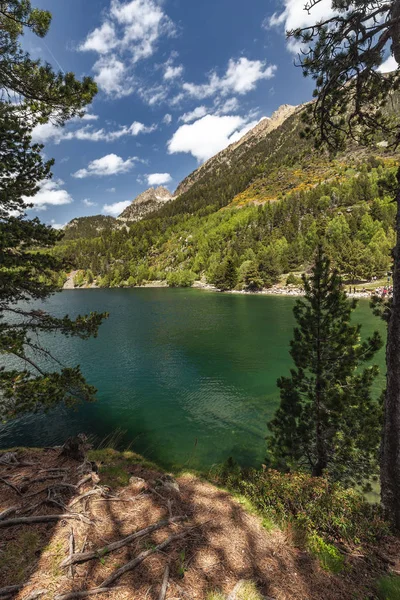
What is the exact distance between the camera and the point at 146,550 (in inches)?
170

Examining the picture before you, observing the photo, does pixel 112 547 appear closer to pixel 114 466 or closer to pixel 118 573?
pixel 118 573

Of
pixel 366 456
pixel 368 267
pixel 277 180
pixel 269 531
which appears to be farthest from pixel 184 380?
pixel 277 180

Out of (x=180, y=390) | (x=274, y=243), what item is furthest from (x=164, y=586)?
(x=274, y=243)

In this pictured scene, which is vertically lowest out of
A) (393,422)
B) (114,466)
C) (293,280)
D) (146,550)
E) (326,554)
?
(114,466)

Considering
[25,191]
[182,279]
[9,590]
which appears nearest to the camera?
[9,590]

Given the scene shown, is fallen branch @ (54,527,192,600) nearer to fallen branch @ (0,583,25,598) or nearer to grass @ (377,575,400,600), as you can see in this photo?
fallen branch @ (0,583,25,598)

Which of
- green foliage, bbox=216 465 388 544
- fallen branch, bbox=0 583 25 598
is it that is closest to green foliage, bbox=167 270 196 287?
green foliage, bbox=216 465 388 544

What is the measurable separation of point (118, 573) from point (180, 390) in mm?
20583

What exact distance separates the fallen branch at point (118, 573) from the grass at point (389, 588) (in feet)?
11.0

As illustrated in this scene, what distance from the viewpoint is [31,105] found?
26.9ft

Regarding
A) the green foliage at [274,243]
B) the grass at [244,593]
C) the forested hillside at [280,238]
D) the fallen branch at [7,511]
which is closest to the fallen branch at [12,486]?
the fallen branch at [7,511]

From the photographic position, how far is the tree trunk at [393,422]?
6.33 meters

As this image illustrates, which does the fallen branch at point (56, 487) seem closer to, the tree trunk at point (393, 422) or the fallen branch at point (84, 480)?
the fallen branch at point (84, 480)

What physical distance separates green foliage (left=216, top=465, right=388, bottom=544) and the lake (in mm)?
→ 6848
